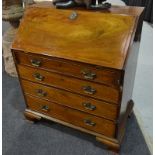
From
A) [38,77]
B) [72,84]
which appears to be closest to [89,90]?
[72,84]

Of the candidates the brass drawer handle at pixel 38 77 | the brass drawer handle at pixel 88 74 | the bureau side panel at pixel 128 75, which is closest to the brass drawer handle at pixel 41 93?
the brass drawer handle at pixel 38 77

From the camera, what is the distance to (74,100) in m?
1.48

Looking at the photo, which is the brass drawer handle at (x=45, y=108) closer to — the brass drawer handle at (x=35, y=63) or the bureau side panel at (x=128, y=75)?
the brass drawer handle at (x=35, y=63)

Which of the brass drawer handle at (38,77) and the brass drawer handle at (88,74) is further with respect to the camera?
the brass drawer handle at (38,77)

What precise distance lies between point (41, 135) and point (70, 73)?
0.70 meters

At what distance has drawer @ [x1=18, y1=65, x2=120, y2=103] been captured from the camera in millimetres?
1293

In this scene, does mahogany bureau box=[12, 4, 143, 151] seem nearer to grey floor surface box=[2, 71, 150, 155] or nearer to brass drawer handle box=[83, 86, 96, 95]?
brass drawer handle box=[83, 86, 96, 95]

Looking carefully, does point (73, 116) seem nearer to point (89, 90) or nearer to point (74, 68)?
point (89, 90)

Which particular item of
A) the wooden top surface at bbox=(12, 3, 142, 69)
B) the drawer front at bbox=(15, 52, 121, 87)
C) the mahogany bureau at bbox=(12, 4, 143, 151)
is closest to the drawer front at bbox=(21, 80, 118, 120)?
the mahogany bureau at bbox=(12, 4, 143, 151)

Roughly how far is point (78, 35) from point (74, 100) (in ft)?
1.51

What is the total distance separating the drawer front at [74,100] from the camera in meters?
1.38

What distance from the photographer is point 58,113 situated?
5.44 ft

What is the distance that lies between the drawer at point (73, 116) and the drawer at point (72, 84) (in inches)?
8.1

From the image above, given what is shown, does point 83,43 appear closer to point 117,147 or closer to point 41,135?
point 117,147
